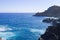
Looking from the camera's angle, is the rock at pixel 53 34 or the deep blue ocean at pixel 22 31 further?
the deep blue ocean at pixel 22 31

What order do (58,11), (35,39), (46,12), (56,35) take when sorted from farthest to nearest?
(46,12) → (58,11) → (35,39) → (56,35)

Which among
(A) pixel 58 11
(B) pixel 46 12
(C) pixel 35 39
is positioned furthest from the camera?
(B) pixel 46 12

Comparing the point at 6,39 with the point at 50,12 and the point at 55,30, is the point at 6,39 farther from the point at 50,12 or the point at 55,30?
the point at 50,12

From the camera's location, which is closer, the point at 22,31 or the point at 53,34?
the point at 53,34

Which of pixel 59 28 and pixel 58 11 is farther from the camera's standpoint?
pixel 58 11

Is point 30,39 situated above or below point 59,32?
below

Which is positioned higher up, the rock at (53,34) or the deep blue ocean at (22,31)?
the rock at (53,34)

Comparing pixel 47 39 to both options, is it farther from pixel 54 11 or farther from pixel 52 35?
pixel 54 11

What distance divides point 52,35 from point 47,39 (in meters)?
0.95

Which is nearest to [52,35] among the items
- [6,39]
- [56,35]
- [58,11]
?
[56,35]

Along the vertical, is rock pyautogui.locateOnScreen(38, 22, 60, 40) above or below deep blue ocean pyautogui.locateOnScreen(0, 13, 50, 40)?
above

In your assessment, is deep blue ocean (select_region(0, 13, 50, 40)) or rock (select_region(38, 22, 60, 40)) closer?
rock (select_region(38, 22, 60, 40))

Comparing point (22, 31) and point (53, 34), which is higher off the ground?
point (53, 34)

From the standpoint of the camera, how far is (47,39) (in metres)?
22.5
